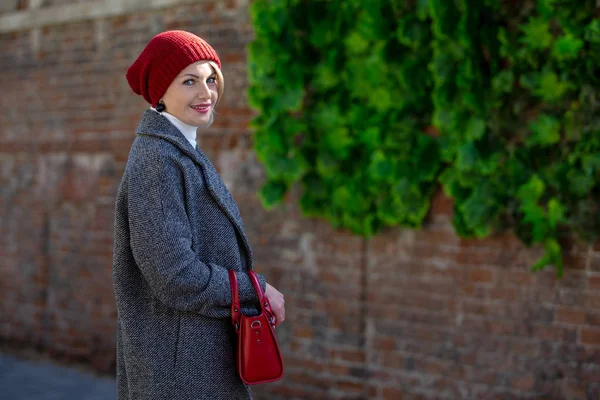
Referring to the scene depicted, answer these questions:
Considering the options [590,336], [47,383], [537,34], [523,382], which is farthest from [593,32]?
[47,383]

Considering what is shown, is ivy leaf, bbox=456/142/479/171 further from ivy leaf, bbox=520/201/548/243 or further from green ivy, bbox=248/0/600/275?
ivy leaf, bbox=520/201/548/243

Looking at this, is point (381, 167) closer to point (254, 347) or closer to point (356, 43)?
point (356, 43)

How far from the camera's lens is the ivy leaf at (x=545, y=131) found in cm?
370

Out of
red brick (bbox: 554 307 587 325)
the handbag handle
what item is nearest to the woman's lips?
the handbag handle

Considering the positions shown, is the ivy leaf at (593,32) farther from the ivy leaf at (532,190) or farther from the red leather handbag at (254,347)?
the red leather handbag at (254,347)

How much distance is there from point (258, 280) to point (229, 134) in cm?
287

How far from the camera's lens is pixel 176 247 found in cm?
207

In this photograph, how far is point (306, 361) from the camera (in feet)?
15.5

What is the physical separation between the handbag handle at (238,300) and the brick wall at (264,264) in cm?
209

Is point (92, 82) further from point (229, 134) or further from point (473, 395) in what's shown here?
point (473, 395)

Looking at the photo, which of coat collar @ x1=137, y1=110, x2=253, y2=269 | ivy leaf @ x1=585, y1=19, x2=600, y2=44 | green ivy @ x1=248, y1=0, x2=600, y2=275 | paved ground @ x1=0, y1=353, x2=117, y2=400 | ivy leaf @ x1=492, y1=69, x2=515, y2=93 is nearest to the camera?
coat collar @ x1=137, y1=110, x2=253, y2=269

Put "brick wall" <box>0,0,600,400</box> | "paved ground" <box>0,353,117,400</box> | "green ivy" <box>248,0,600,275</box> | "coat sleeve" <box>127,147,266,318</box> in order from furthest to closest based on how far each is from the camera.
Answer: "paved ground" <box>0,353,117,400</box>, "brick wall" <box>0,0,600,400</box>, "green ivy" <box>248,0,600,275</box>, "coat sleeve" <box>127,147,266,318</box>

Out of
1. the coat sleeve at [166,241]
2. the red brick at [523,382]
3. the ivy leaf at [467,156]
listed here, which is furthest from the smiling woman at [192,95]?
the red brick at [523,382]

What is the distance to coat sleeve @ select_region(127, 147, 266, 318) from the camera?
2.07 metres
